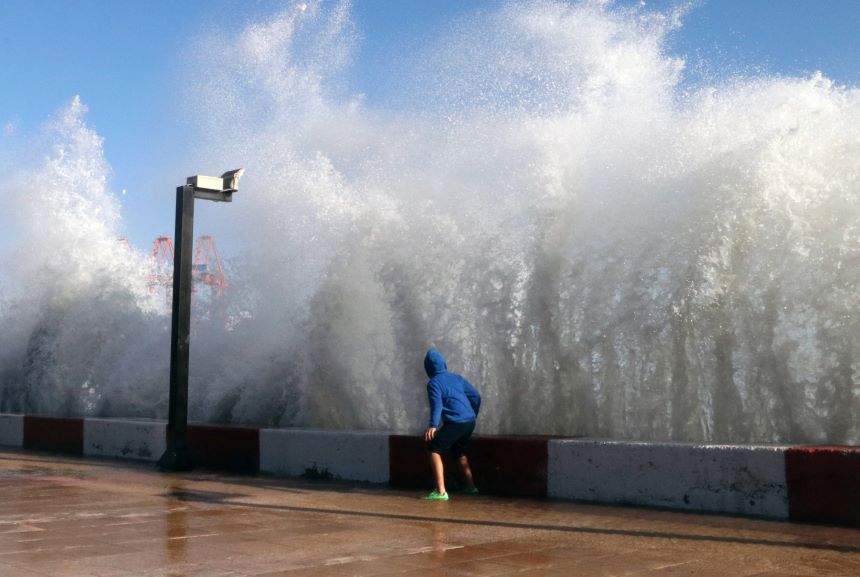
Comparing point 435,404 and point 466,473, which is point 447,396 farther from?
point 466,473

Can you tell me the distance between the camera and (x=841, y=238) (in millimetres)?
6934

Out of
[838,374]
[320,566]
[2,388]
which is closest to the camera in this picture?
[320,566]

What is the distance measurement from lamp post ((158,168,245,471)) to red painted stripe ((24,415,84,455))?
2.67 metres

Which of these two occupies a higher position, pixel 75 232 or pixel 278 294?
pixel 75 232

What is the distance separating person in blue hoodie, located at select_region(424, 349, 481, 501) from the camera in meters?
7.16

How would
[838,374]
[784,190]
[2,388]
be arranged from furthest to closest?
[2,388]
[784,190]
[838,374]

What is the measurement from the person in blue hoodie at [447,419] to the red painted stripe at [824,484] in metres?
2.44

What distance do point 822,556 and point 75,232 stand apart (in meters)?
14.7

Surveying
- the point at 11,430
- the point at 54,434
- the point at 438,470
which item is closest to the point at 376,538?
the point at 438,470

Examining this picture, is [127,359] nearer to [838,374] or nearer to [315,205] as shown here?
[315,205]

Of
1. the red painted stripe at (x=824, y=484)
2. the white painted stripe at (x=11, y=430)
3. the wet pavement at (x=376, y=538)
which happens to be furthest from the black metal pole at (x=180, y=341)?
the red painted stripe at (x=824, y=484)

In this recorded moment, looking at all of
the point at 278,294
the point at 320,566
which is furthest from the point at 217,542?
the point at 278,294

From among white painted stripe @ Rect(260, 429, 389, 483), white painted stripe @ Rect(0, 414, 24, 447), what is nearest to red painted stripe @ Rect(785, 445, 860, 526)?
white painted stripe @ Rect(260, 429, 389, 483)

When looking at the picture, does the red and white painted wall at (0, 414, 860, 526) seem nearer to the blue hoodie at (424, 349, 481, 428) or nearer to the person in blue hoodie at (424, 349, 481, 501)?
the person in blue hoodie at (424, 349, 481, 501)
